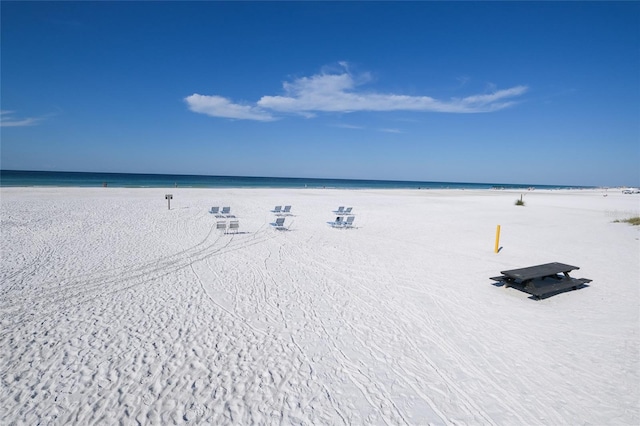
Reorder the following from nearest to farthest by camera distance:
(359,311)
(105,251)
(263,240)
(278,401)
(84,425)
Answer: (84,425) < (278,401) < (359,311) < (105,251) < (263,240)

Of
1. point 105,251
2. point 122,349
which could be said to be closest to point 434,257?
point 122,349

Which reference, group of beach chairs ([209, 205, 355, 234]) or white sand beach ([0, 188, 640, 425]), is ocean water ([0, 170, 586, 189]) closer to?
group of beach chairs ([209, 205, 355, 234])

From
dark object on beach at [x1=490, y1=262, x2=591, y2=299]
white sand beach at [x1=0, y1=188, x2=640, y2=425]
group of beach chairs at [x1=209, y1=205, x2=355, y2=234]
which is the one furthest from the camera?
group of beach chairs at [x1=209, y1=205, x2=355, y2=234]

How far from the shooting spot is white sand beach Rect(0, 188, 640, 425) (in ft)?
12.3

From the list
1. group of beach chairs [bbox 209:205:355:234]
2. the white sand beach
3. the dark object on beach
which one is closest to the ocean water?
group of beach chairs [bbox 209:205:355:234]

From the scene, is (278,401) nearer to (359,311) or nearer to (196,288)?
(359,311)

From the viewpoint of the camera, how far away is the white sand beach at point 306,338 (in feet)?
12.3

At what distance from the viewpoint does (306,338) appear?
205 inches

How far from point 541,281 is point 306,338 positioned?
6.45m

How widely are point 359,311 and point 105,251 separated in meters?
8.28

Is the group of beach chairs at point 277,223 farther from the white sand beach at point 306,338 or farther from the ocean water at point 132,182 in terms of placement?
the ocean water at point 132,182

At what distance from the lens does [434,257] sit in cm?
1034

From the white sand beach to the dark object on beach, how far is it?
192 millimetres

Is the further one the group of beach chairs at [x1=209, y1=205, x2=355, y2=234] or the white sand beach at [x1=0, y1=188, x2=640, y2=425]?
the group of beach chairs at [x1=209, y1=205, x2=355, y2=234]
